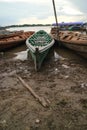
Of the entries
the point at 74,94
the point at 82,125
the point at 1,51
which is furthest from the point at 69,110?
the point at 1,51

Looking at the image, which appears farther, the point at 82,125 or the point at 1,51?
the point at 1,51

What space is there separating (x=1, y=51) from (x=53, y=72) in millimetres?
7947

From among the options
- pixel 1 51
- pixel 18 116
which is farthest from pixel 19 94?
pixel 1 51

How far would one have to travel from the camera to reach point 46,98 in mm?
6645

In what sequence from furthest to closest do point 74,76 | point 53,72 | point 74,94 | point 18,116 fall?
point 53,72 → point 74,76 → point 74,94 → point 18,116

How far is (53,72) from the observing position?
985 cm

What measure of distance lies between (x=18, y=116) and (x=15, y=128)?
560mm

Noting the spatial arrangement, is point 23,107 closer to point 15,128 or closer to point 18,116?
point 18,116

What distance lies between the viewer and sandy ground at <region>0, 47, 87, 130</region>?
205 inches

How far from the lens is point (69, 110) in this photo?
19.0ft

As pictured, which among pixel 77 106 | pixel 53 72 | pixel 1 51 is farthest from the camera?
pixel 1 51

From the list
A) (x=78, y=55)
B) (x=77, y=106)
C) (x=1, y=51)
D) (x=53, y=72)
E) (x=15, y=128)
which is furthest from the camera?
(x=1, y=51)

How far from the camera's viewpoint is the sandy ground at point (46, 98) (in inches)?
205

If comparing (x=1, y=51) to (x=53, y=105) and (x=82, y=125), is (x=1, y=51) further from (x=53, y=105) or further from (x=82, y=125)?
(x=82, y=125)
